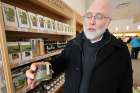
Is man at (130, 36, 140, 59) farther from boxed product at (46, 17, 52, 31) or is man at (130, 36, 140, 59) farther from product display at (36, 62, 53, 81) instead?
product display at (36, 62, 53, 81)

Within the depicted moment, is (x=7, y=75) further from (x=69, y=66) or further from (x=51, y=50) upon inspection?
(x=51, y=50)

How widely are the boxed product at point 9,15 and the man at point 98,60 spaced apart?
1.69 ft

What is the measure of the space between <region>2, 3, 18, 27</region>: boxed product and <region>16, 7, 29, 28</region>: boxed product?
0.16 feet

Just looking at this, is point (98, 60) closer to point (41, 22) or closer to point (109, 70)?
point (109, 70)

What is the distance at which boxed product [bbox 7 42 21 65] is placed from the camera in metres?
1.04

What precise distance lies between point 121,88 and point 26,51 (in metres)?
0.99

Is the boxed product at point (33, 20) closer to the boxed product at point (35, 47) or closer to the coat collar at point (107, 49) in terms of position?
the boxed product at point (35, 47)

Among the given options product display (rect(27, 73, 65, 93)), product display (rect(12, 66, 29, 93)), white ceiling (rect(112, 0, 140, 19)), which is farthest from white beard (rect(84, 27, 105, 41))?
white ceiling (rect(112, 0, 140, 19))

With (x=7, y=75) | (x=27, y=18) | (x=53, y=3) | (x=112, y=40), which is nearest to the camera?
(x=7, y=75)

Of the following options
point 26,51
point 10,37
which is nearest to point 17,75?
point 26,51

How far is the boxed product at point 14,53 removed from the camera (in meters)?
1.04

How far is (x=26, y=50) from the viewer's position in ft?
4.13

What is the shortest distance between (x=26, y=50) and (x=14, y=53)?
0.59ft

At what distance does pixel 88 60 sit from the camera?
3.83 feet
